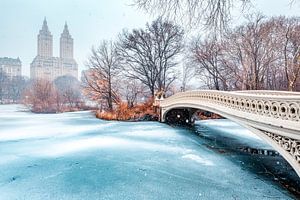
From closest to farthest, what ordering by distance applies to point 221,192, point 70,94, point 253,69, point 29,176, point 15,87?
point 221,192
point 29,176
point 253,69
point 70,94
point 15,87

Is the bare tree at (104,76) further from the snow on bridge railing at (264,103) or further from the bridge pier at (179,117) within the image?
the snow on bridge railing at (264,103)

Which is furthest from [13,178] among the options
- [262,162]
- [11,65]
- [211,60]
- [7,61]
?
[7,61]

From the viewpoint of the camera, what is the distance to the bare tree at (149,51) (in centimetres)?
2489

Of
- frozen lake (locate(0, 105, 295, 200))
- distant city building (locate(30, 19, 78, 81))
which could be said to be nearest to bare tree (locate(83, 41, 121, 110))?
frozen lake (locate(0, 105, 295, 200))

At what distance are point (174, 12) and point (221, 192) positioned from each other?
3.59m

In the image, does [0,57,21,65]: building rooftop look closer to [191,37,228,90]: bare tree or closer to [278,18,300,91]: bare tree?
[191,37,228,90]: bare tree

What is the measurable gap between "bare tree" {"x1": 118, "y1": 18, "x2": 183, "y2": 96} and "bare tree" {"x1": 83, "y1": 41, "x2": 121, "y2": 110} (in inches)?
47.0

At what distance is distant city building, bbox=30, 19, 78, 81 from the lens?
3654 inches

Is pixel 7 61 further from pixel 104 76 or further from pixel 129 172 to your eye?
pixel 129 172

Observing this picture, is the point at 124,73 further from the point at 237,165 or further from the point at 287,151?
the point at 287,151

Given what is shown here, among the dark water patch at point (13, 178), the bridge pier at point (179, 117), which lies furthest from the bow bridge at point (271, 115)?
the bridge pier at point (179, 117)

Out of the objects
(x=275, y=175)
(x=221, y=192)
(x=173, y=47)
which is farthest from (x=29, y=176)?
(x=173, y=47)

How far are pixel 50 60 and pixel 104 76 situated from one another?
8717cm

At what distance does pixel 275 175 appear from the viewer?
6.15 m
